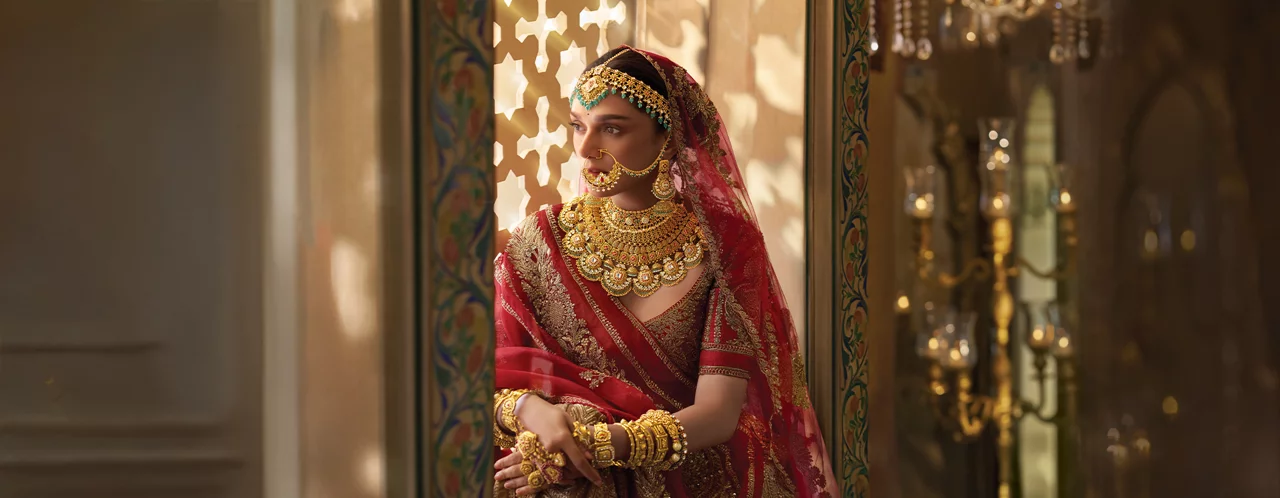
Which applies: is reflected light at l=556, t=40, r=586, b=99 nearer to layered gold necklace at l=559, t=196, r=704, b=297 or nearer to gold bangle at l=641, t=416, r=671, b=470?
layered gold necklace at l=559, t=196, r=704, b=297

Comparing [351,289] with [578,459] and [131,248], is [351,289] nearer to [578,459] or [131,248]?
[131,248]

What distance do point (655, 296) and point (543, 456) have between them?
346 millimetres

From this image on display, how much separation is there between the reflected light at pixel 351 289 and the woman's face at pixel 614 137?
608mm

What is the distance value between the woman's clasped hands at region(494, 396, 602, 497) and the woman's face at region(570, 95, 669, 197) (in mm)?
377

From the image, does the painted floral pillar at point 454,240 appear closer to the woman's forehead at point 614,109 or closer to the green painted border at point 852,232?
the woman's forehead at point 614,109

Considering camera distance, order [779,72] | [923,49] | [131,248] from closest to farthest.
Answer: [131,248], [779,72], [923,49]

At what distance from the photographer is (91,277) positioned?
114 cm

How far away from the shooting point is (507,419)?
1656mm

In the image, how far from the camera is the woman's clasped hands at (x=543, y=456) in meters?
1.61

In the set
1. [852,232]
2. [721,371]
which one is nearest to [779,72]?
[852,232]

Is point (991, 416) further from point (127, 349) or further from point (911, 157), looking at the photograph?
point (127, 349)

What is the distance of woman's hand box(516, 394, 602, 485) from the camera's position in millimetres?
1609

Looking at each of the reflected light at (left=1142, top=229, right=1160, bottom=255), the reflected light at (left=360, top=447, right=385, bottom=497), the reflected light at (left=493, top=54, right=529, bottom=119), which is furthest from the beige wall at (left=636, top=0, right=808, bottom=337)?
the reflected light at (left=1142, top=229, right=1160, bottom=255)

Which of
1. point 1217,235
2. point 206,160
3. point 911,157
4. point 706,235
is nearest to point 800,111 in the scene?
point 706,235
